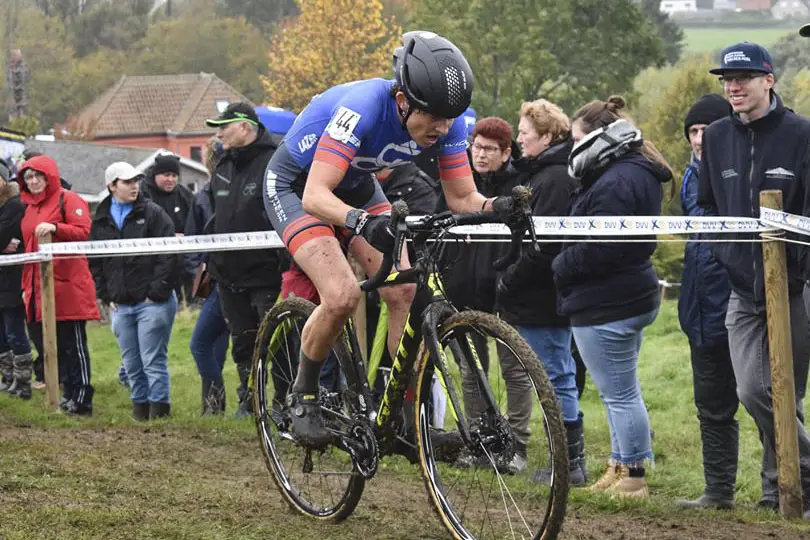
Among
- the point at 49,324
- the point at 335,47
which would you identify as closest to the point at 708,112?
the point at 49,324

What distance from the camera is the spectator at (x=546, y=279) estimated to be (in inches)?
336

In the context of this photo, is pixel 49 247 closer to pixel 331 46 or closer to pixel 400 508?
pixel 400 508

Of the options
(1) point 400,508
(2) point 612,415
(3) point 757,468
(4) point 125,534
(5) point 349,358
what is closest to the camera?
(4) point 125,534

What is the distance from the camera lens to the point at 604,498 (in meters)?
7.27

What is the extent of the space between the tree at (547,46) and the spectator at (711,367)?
56418mm

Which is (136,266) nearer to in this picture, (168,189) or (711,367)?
(168,189)

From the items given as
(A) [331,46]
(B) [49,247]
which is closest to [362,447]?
(B) [49,247]

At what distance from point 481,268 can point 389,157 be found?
3.08m

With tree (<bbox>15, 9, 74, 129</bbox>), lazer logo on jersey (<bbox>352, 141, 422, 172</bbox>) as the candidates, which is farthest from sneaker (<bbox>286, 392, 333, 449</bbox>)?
tree (<bbox>15, 9, 74, 129</bbox>)

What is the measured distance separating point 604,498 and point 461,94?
2.77m

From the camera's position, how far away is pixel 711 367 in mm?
7844

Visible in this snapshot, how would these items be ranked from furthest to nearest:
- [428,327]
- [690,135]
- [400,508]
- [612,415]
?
[690,135]
[612,415]
[400,508]
[428,327]

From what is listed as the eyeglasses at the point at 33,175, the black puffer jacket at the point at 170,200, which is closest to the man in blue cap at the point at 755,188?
the eyeglasses at the point at 33,175

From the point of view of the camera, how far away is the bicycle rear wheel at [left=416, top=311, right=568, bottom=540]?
502cm
